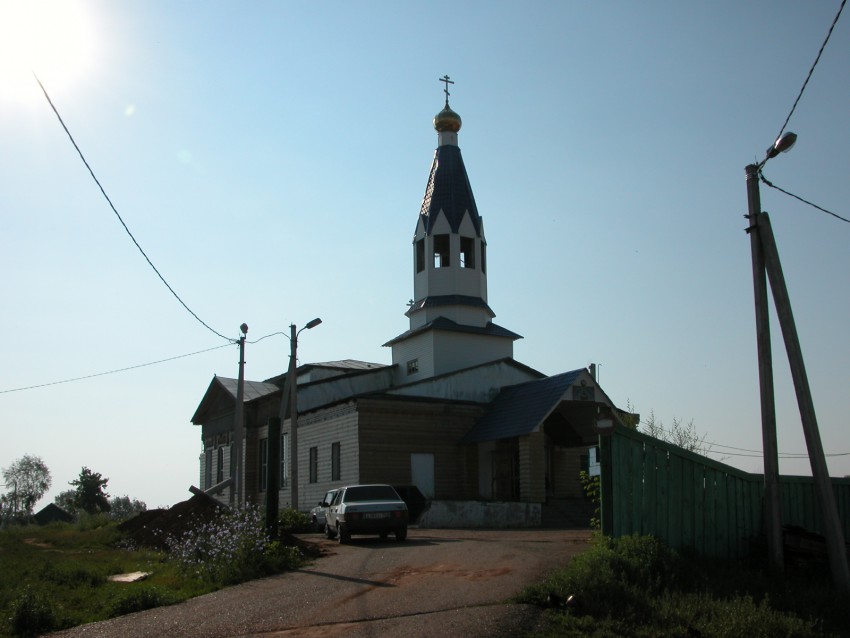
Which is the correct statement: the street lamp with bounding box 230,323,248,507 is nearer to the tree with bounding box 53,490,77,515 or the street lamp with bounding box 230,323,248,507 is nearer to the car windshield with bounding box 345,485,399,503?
the car windshield with bounding box 345,485,399,503

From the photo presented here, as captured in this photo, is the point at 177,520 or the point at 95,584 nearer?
the point at 95,584

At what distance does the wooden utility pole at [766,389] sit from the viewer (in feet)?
Result: 44.6

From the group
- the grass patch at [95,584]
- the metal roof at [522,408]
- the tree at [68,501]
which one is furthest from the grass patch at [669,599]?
the tree at [68,501]

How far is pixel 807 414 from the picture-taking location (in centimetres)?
1320

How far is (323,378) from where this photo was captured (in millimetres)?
40031

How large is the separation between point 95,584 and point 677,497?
33.3 ft

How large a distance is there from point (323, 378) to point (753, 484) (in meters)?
27.2

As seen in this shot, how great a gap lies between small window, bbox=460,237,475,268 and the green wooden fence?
2392cm

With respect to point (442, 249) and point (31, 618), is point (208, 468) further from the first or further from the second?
point (31, 618)

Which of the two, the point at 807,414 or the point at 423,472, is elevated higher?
the point at 807,414

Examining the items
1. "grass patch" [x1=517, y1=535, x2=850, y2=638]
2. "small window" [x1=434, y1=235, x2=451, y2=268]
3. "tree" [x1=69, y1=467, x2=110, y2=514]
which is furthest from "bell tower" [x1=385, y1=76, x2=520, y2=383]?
"tree" [x1=69, y1=467, x2=110, y2=514]

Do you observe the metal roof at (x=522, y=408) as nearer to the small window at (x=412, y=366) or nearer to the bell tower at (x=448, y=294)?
the bell tower at (x=448, y=294)

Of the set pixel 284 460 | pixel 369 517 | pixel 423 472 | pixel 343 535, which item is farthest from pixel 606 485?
pixel 284 460

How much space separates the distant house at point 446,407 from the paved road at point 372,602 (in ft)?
44.4
